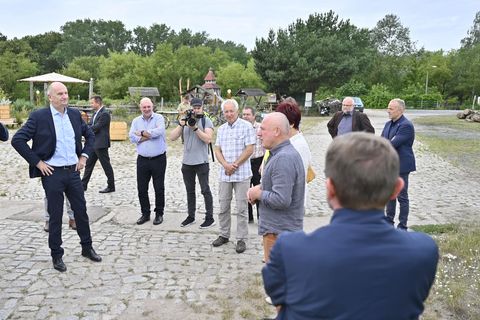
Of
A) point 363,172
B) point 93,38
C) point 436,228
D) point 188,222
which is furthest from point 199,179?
point 93,38

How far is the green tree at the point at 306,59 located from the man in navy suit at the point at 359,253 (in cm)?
3601

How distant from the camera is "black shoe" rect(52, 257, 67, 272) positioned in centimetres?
478

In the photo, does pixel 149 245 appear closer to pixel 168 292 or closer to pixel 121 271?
pixel 121 271

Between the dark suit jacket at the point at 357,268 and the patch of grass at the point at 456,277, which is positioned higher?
the dark suit jacket at the point at 357,268

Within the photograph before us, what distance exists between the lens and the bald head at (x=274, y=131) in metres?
3.45

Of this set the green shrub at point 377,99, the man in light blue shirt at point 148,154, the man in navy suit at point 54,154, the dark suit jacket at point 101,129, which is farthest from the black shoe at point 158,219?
the green shrub at point 377,99

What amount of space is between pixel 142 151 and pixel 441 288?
4.30 meters

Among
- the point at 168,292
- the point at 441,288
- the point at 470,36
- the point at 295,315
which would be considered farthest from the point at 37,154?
the point at 470,36

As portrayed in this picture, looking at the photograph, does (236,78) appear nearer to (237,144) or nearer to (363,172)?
(237,144)

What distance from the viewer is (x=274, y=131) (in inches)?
136

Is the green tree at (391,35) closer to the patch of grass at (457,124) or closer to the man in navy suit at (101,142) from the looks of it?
the patch of grass at (457,124)

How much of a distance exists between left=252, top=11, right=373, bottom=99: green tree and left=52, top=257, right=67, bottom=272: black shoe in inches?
1319

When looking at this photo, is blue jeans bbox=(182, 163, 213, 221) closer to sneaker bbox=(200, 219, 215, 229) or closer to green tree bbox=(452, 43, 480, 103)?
sneaker bbox=(200, 219, 215, 229)

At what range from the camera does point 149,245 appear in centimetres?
568
